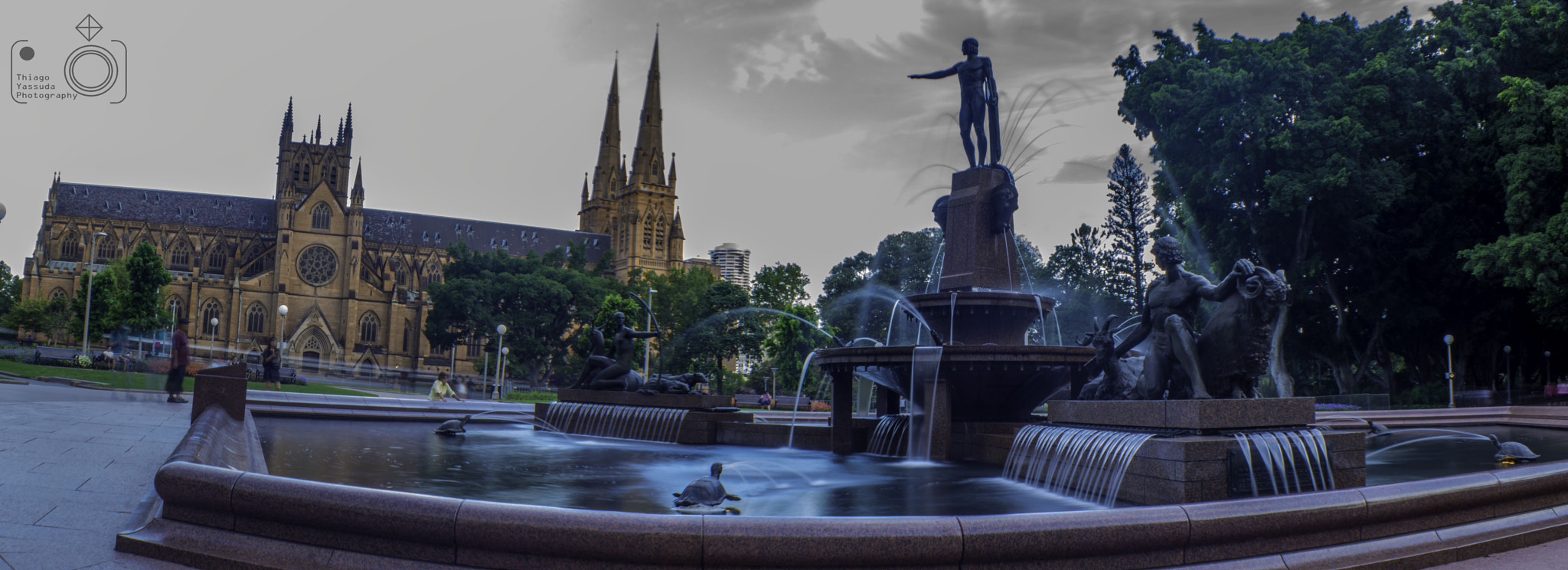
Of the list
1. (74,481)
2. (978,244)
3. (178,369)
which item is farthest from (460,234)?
(74,481)

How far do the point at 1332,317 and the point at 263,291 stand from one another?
87784 mm

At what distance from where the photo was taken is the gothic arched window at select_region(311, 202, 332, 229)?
8925 centimetres

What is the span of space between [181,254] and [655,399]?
96.4 m

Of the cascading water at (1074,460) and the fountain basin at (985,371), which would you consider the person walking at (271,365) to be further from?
the cascading water at (1074,460)

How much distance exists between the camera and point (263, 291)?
3428 inches

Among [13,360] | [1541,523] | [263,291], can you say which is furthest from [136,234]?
[1541,523]

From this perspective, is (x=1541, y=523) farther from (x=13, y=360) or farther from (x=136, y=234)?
(x=136, y=234)

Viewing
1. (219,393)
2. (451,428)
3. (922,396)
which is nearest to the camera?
(219,393)

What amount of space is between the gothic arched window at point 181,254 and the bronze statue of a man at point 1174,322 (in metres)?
104

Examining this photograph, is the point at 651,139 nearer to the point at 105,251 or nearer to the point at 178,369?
the point at 105,251

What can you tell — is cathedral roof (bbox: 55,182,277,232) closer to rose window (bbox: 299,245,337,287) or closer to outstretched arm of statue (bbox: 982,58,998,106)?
rose window (bbox: 299,245,337,287)

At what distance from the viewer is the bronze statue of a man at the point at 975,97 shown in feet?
45.0

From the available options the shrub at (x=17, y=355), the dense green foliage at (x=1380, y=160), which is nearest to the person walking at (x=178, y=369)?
the dense green foliage at (x=1380, y=160)

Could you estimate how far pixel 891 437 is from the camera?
11469 millimetres
